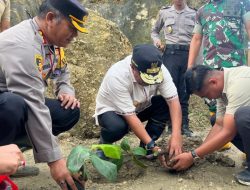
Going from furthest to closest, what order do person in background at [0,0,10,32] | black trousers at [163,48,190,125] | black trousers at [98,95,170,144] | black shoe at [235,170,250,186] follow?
black trousers at [163,48,190,125]
person in background at [0,0,10,32]
black trousers at [98,95,170,144]
black shoe at [235,170,250,186]

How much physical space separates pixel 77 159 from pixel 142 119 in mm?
1155

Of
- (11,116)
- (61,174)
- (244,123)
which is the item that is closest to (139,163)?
(244,123)

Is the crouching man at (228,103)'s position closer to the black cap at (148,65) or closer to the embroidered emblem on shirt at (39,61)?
the black cap at (148,65)

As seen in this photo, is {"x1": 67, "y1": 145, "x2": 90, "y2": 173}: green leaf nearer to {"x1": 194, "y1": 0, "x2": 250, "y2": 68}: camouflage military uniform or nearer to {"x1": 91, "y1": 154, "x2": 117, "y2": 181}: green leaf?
{"x1": 91, "y1": 154, "x2": 117, "y2": 181}: green leaf

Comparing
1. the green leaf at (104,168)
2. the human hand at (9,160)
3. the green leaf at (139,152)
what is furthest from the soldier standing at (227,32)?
the human hand at (9,160)

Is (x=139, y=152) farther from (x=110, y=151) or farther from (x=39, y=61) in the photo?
(x=39, y=61)

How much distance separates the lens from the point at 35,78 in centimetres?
233

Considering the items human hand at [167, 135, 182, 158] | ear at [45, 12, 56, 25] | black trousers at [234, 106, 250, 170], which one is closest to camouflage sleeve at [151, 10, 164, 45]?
human hand at [167, 135, 182, 158]

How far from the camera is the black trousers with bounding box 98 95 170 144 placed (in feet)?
10.9

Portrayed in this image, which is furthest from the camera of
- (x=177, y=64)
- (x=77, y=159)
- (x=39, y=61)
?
(x=177, y=64)

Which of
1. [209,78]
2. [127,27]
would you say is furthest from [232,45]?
[127,27]

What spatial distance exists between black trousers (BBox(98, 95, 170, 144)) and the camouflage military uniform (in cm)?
70

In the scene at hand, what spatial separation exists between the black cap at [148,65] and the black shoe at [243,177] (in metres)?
0.88

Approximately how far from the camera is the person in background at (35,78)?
230cm
